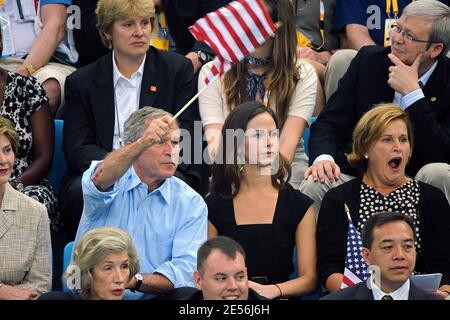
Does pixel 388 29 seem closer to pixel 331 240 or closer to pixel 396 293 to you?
pixel 331 240

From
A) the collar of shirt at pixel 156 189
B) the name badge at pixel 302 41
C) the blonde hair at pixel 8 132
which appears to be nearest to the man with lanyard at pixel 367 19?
the name badge at pixel 302 41

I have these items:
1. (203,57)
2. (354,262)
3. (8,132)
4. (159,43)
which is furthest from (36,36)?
(354,262)

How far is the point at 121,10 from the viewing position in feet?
23.8

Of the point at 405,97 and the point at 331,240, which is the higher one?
the point at 405,97

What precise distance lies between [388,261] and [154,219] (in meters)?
1.19

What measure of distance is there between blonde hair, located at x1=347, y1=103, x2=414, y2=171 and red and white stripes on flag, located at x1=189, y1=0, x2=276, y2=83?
89 centimetres

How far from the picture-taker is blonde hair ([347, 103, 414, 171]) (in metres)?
6.59

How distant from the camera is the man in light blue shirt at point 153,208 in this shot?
6.12 m

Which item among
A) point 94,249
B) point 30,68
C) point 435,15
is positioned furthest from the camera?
point 30,68

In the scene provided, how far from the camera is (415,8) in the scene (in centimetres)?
713

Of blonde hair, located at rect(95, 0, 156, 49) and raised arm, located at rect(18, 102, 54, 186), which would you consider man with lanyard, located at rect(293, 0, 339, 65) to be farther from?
raised arm, located at rect(18, 102, 54, 186)

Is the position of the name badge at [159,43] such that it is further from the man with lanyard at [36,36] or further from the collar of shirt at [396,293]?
the collar of shirt at [396,293]
